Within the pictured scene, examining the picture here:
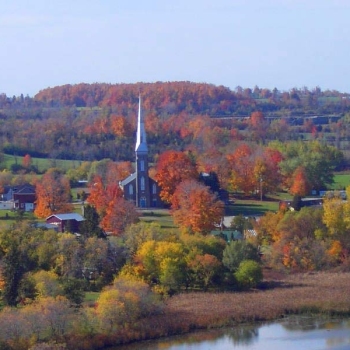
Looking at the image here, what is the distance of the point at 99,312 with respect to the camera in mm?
18016

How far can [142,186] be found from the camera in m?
32.1

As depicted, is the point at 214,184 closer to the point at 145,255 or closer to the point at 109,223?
the point at 109,223

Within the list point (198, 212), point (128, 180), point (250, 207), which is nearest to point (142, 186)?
point (128, 180)

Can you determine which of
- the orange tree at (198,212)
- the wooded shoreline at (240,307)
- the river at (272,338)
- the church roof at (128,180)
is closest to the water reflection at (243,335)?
the river at (272,338)

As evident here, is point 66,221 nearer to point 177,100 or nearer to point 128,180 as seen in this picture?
point 128,180

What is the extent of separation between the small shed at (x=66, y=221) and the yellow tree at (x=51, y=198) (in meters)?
1.83

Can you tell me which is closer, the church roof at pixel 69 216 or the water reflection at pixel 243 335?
the water reflection at pixel 243 335

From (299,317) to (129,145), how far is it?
2656 centimetres

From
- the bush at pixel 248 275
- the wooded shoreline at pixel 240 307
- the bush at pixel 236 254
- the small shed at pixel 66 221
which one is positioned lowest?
the wooded shoreline at pixel 240 307

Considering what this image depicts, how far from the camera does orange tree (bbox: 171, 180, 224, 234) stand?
1056 inches

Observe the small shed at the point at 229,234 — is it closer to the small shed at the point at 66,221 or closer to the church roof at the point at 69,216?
the small shed at the point at 66,221

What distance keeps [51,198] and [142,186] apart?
3.27 metres

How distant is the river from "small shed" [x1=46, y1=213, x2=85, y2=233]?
8513 millimetres

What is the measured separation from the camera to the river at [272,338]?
1752 cm
